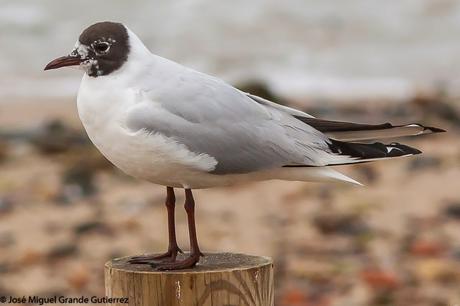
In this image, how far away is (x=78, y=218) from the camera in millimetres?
8039

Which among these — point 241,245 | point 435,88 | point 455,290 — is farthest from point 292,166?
point 435,88

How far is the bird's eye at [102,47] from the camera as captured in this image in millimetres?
3850

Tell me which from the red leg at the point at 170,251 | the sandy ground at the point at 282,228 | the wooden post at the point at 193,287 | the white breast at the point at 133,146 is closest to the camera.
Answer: the wooden post at the point at 193,287

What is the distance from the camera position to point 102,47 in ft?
12.6

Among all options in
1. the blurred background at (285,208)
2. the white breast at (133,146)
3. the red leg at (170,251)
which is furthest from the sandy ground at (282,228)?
the white breast at (133,146)

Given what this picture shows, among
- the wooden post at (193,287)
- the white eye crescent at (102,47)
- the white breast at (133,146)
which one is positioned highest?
the white eye crescent at (102,47)

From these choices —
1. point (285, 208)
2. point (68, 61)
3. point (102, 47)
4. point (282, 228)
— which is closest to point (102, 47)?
point (102, 47)

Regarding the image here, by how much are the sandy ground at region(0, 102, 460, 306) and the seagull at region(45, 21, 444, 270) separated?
2.82 meters

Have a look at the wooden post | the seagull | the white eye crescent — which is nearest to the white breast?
the seagull

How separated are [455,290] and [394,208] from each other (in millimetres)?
1444

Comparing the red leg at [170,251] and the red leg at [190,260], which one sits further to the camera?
the red leg at [170,251]

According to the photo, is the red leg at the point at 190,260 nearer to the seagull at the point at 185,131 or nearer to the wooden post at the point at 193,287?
the seagull at the point at 185,131

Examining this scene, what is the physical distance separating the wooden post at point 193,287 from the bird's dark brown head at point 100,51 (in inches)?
30.2

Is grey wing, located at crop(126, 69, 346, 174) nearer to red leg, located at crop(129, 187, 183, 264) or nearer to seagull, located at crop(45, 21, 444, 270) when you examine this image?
seagull, located at crop(45, 21, 444, 270)
